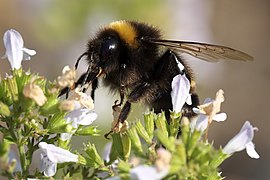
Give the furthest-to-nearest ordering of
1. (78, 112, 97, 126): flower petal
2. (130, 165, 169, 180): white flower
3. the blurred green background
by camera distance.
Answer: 1. the blurred green background
2. (78, 112, 97, 126): flower petal
3. (130, 165, 169, 180): white flower

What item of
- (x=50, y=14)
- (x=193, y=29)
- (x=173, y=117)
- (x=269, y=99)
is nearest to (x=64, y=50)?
(x=50, y=14)

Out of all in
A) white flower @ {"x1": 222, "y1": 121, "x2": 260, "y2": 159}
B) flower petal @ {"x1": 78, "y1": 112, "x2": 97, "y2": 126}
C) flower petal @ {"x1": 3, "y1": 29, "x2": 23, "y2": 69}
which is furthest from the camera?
flower petal @ {"x1": 3, "y1": 29, "x2": 23, "y2": 69}


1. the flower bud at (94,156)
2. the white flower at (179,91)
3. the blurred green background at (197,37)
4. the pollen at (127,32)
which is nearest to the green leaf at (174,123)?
the white flower at (179,91)

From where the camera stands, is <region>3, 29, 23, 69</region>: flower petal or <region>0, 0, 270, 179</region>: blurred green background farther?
<region>0, 0, 270, 179</region>: blurred green background

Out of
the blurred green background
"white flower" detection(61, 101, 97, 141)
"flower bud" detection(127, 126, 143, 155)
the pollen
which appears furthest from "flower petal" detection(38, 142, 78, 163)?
the blurred green background

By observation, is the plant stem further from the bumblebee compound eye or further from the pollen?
the pollen

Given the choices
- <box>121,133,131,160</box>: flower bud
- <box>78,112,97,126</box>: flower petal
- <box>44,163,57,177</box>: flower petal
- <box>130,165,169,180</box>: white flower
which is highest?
A: <box>78,112,97,126</box>: flower petal

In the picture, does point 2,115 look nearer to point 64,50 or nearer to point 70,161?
point 70,161
